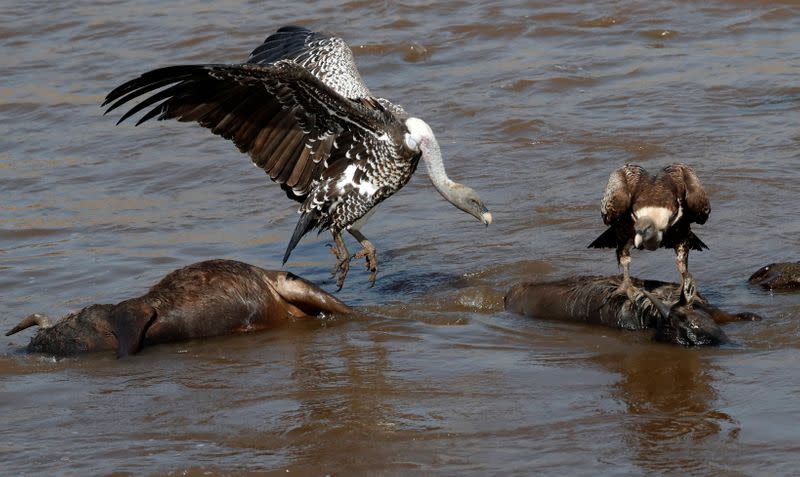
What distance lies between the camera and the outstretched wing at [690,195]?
6.50m

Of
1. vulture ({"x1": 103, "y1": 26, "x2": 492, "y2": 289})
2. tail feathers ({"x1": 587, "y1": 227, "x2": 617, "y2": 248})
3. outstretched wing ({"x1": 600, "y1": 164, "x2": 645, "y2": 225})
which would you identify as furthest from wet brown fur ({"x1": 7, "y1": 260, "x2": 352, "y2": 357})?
outstretched wing ({"x1": 600, "y1": 164, "x2": 645, "y2": 225})

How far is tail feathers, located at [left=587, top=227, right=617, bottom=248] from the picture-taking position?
6957 mm

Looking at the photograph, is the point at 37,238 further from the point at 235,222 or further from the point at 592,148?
the point at 592,148

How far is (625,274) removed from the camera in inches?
264

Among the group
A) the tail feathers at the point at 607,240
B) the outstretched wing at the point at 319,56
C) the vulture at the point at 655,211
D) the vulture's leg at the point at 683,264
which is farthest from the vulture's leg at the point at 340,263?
the vulture's leg at the point at 683,264

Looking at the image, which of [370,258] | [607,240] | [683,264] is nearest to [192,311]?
[370,258]

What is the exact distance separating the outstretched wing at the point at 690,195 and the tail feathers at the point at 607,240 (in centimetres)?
48

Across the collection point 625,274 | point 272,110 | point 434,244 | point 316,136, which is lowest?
point 434,244

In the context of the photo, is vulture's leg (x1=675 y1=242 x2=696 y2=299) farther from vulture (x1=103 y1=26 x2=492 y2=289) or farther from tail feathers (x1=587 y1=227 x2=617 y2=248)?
vulture (x1=103 y1=26 x2=492 y2=289)

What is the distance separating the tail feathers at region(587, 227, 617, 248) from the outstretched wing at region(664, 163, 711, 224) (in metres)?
0.48

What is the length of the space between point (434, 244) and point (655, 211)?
215cm

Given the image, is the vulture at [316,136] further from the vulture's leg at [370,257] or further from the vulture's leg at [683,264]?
the vulture's leg at [683,264]

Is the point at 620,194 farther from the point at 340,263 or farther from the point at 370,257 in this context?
the point at 340,263

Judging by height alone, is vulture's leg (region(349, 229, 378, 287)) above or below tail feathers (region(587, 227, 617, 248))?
below
